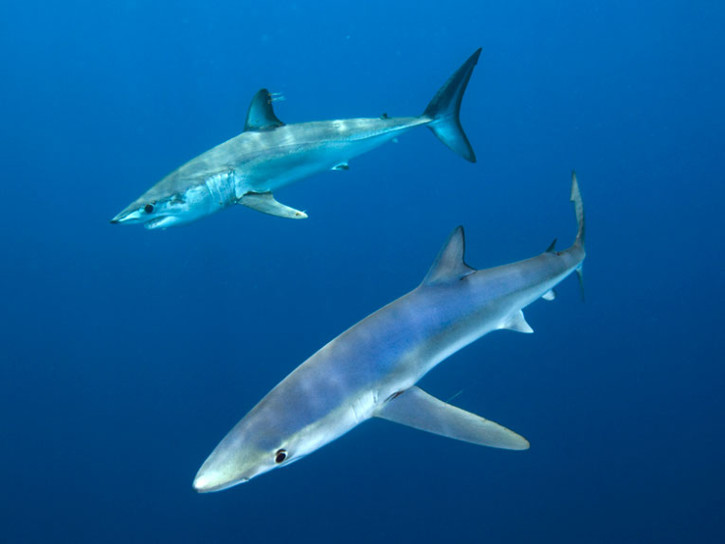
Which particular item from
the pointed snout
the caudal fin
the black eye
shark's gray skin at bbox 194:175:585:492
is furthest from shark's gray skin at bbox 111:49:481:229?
the pointed snout

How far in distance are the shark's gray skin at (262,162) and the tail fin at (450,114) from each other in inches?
0.5

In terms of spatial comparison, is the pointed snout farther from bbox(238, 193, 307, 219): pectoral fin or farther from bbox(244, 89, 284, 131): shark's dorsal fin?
bbox(244, 89, 284, 131): shark's dorsal fin

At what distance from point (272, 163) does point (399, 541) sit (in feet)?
22.1

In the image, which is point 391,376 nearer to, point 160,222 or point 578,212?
point 578,212

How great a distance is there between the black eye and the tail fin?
482 cm

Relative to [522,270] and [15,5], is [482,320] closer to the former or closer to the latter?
[522,270]

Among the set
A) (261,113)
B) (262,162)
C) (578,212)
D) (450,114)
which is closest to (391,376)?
(578,212)

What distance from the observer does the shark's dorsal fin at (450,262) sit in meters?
3.45

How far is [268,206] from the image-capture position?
5.21 metres

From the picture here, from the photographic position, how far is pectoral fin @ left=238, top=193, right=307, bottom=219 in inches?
201

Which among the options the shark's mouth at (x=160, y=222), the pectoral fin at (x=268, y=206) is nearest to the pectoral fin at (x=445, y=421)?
the pectoral fin at (x=268, y=206)

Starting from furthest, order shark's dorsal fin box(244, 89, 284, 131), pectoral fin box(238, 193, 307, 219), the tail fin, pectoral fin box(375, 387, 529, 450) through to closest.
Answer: the tail fin, shark's dorsal fin box(244, 89, 284, 131), pectoral fin box(238, 193, 307, 219), pectoral fin box(375, 387, 529, 450)

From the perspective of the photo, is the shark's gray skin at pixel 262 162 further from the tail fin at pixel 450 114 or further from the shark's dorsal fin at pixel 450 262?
the shark's dorsal fin at pixel 450 262

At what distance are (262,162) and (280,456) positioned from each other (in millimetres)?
3640
